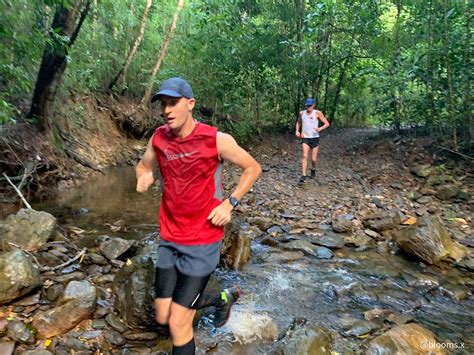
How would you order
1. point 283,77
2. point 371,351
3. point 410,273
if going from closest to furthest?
point 371,351 < point 410,273 < point 283,77

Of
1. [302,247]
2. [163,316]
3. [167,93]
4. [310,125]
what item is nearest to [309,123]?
[310,125]

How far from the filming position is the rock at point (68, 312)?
12.4 ft

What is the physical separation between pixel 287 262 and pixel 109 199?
533cm

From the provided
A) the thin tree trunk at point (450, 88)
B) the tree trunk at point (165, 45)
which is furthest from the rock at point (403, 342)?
the tree trunk at point (165, 45)

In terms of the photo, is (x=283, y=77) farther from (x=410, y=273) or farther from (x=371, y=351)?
(x=371, y=351)

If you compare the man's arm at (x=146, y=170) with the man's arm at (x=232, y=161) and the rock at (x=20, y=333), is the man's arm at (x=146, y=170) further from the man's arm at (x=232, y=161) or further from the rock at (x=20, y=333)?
the rock at (x=20, y=333)

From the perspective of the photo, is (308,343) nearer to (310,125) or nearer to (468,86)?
(310,125)

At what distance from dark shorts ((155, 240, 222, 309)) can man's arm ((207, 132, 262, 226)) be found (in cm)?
26

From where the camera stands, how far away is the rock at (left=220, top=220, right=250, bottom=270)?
5793 millimetres

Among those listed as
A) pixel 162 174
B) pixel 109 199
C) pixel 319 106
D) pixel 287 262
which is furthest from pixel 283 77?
pixel 162 174

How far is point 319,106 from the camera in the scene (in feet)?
63.7

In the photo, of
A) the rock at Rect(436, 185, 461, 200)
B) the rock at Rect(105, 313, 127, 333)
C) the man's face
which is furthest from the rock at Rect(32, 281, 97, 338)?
the rock at Rect(436, 185, 461, 200)

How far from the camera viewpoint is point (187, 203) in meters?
2.97

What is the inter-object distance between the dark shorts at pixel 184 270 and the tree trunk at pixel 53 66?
6.72 metres
